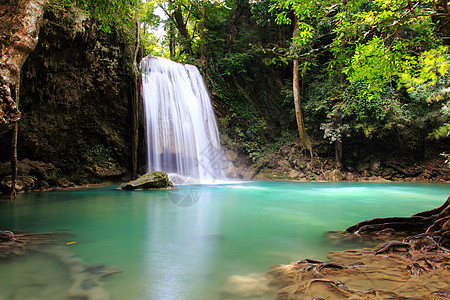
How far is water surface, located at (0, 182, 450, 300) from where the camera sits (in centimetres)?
243

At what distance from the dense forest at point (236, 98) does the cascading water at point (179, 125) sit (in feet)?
2.59

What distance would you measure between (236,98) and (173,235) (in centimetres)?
1403

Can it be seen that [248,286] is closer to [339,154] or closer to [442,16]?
[442,16]

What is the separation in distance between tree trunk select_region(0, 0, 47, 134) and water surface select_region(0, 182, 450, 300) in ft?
5.49

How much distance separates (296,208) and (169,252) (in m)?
4.10

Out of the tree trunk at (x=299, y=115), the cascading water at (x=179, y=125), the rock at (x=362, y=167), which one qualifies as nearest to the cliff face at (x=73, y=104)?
the cascading water at (x=179, y=125)

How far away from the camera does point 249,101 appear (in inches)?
697

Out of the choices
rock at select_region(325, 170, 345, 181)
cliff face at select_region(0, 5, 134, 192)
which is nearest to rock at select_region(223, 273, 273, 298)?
cliff face at select_region(0, 5, 134, 192)

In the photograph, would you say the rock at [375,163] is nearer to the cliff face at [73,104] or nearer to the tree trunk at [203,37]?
the tree trunk at [203,37]

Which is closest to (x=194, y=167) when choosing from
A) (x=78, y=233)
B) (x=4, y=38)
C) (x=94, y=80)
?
(x=94, y=80)

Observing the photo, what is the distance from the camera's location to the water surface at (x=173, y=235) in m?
2.43

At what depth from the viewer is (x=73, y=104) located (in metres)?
10.4

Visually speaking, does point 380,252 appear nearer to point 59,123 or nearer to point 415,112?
point 59,123

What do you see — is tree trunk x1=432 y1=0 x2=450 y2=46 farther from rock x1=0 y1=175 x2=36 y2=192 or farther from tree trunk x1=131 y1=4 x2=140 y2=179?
tree trunk x1=131 y1=4 x2=140 y2=179
